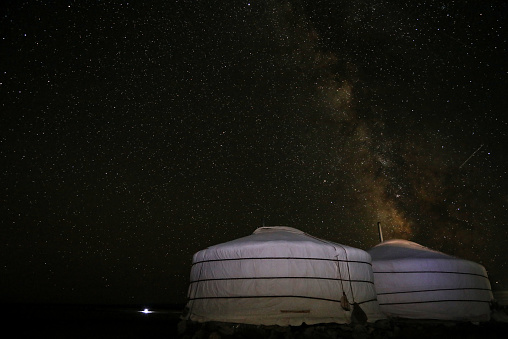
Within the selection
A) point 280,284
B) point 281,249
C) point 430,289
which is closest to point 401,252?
point 430,289

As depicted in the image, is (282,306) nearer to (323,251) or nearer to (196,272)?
(323,251)

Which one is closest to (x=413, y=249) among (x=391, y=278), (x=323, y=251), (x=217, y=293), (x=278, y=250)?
(x=391, y=278)

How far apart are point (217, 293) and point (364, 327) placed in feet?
6.78

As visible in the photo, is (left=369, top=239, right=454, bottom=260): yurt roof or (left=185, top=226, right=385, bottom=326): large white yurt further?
(left=369, top=239, right=454, bottom=260): yurt roof

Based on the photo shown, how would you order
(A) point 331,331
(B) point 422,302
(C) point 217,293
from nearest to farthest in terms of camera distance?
(A) point 331,331 < (C) point 217,293 < (B) point 422,302

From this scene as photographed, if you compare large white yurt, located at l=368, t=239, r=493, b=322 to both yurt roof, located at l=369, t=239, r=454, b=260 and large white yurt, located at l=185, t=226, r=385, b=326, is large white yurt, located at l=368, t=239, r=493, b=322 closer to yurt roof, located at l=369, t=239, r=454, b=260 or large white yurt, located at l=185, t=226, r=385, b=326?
yurt roof, located at l=369, t=239, r=454, b=260

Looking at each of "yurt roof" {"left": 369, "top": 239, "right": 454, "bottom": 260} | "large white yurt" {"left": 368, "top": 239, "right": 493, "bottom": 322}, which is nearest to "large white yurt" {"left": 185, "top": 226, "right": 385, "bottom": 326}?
"large white yurt" {"left": 368, "top": 239, "right": 493, "bottom": 322}

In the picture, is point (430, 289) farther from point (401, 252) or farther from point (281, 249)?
point (281, 249)

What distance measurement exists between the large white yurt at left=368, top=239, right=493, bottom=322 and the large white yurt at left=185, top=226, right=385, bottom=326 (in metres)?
1.23

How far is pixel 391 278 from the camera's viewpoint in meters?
7.22

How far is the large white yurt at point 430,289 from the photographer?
6.96 metres

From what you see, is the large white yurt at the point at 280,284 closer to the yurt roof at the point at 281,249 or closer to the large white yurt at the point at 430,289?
the yurt roof at the point at 281,249

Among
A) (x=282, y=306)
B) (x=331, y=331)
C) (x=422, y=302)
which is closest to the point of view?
(x=331, y=331)

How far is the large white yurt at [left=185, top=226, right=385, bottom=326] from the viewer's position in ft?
17.3
